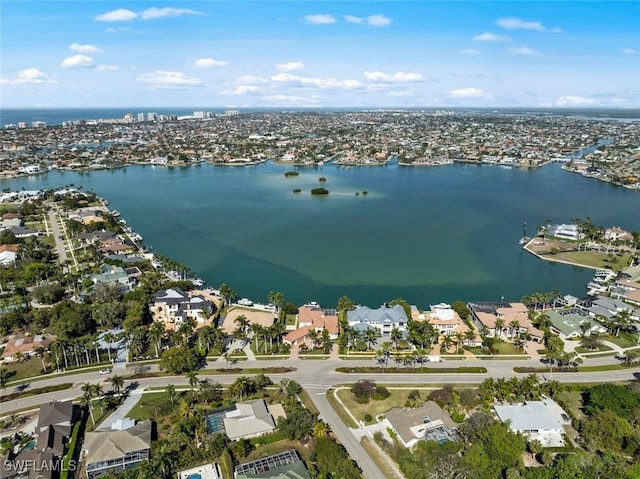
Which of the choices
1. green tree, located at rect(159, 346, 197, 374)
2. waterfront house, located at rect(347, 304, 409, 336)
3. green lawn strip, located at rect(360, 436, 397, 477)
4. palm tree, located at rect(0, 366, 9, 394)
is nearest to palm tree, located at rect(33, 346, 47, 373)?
palm tree, located at rect(0, 366, 9, 394)

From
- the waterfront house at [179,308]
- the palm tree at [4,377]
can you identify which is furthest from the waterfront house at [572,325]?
the palm tree at [4,377]

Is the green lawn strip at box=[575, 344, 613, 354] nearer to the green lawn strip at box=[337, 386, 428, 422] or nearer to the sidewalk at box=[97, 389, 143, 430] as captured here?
the green lawn strip at box=[337, 386, 428, 422]

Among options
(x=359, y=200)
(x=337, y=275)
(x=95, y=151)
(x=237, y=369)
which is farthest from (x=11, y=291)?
(x=95, y=151)

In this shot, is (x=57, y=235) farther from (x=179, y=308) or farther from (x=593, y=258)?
(x=593, y=258)

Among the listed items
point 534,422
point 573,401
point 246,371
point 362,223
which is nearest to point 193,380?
point 246,371

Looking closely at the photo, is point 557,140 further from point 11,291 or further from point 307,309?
point 11,291

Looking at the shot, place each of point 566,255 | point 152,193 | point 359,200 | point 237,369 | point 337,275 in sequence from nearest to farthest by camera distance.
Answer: point 237,369, point 337,275, point 566,255, point 359,200, point 152,193
